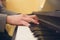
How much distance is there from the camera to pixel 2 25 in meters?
0.77

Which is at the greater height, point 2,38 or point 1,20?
point 1,20

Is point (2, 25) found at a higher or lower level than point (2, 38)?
higher

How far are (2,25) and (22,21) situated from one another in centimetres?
12

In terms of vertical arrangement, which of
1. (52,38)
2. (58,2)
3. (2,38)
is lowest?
(2,38)

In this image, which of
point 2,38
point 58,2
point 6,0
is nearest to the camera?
point 58,2

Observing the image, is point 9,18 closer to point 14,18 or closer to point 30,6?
point 14,18

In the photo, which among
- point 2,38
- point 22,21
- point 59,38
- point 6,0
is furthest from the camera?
point 6,0

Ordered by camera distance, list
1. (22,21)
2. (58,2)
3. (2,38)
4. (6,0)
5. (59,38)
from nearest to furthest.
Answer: (59,38) < (22,21) < (58,2) < (2,38) < (6,0)

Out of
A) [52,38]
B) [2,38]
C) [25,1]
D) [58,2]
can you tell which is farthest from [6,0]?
[52,38]

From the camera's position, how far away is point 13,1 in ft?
8.63

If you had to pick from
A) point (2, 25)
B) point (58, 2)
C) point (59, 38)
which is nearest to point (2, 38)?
point (2, 25)

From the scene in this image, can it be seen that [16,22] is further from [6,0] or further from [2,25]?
[6,0]

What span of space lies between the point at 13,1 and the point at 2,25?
1906 mm

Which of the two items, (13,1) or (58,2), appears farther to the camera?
(13,1)
